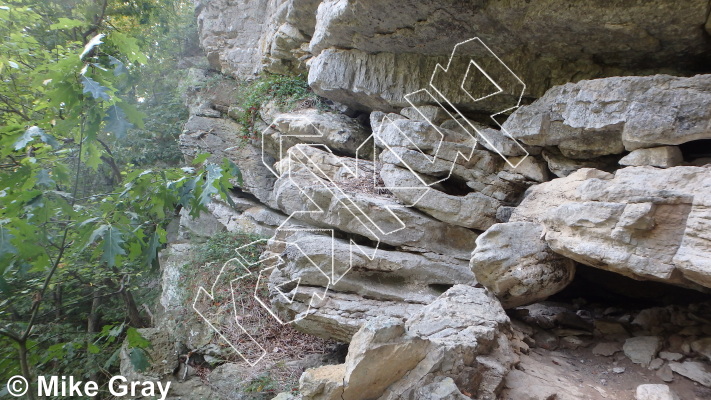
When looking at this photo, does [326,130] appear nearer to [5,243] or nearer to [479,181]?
[479,181]

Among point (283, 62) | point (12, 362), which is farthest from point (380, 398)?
point (283, 62)

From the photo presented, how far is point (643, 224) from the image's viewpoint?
289 cm

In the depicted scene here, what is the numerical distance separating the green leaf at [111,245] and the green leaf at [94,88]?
72 centimetres

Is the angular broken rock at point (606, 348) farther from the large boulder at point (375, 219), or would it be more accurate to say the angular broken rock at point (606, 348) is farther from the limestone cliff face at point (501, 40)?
the limestone cliff face at point (501, 40)

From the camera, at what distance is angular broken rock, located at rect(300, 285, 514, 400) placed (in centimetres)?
244

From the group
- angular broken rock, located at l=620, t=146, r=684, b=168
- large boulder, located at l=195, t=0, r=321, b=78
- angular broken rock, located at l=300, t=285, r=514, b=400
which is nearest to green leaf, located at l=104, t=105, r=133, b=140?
angular broken rock, located at l=300, t=285, r=514, b=400

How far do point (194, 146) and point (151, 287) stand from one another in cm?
307

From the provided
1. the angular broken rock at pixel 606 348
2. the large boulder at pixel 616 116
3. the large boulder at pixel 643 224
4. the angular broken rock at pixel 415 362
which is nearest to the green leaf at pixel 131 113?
the angular broken rock at pixel 415 362

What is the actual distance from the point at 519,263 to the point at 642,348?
4.44 feet

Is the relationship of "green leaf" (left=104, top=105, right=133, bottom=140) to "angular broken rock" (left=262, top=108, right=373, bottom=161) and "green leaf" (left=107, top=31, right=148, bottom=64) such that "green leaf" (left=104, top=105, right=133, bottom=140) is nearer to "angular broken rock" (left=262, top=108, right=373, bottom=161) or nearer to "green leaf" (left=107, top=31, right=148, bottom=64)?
"green leaf" (left=107, top=31, right=148, bottom=64)

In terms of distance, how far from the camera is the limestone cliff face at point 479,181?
9.40 feet

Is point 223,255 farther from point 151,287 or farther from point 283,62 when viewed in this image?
point 283,62

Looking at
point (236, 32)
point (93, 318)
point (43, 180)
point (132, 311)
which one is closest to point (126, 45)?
point (43, 180)

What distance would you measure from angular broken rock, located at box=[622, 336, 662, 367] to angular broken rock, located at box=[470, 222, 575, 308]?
2.59ft
